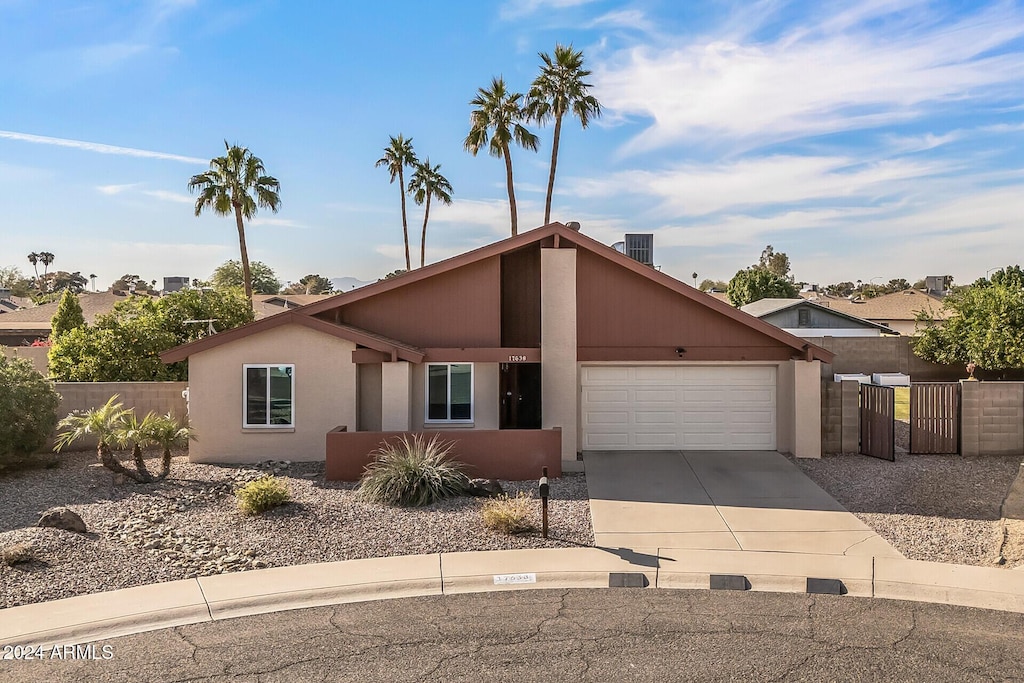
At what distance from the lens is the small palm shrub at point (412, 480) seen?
1225 cm

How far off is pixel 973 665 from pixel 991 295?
25.8 metres

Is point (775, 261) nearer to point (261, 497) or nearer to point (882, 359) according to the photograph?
point (882, 359)

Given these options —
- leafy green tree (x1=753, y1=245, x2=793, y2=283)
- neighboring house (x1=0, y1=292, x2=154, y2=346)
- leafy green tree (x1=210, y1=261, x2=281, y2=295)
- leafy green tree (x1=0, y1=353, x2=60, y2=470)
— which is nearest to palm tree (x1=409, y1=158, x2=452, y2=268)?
neighboring house (x1=0, y1=292, x2=154, y2=346)

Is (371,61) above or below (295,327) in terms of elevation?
above

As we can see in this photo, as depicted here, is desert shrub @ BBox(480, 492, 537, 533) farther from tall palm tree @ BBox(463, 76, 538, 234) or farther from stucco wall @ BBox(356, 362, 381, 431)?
tall palm tree @ BBox(463, 76, 538, 234)

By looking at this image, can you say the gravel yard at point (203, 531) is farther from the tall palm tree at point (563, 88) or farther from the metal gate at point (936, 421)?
the tall palm tree at point (563, 88)

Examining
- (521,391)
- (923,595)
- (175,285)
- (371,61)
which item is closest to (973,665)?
(923,595)

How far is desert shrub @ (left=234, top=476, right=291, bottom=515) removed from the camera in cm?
1149

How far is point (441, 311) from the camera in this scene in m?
17.0

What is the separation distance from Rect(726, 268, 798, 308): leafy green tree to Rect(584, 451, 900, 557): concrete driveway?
52314mm

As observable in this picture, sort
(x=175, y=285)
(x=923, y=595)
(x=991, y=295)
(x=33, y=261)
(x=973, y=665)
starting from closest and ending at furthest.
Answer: (x=973, y=665) → (x=923, y=595) → (x=991, y=295) → (x=175, y=285) → (x=33, y=261)

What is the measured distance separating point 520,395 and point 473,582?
986cm

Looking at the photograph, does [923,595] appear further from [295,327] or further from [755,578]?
[295,327]

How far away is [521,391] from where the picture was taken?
18.8 meters
